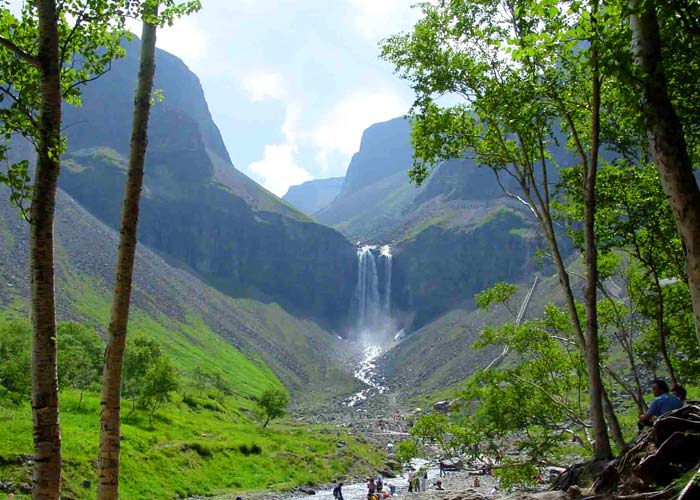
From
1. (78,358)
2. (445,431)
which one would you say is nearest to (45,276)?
(445,431)

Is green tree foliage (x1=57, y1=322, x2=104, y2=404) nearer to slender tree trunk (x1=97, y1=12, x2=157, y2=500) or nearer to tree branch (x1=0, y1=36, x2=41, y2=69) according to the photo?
slender tree trunk (x1=97, y1=12, x2=157, y2=500)

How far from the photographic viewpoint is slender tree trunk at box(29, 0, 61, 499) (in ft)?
25.7

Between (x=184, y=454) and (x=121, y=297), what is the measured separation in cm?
4705

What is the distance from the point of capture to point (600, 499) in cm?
1009

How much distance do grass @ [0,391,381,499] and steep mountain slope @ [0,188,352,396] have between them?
6021 centimetres

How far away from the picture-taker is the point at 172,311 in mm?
161125

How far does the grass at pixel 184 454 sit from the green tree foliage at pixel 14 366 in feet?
6.62

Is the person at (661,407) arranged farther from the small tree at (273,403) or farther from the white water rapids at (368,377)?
the white water rapids at (368,377)

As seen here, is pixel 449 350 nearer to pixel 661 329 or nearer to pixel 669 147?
pixel 661 329

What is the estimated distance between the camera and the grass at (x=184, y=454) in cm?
3928

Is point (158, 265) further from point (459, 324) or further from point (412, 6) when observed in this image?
point (412, 6)

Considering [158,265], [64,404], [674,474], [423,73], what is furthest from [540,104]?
[158,265]

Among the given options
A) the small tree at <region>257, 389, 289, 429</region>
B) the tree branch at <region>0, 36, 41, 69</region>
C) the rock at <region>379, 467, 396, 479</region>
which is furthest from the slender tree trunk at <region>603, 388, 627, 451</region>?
the small tree at <region>257, 389, 289, 429</region>

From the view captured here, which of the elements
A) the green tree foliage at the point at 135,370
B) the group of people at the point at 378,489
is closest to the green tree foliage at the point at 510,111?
the group of people at the point at 378,489
